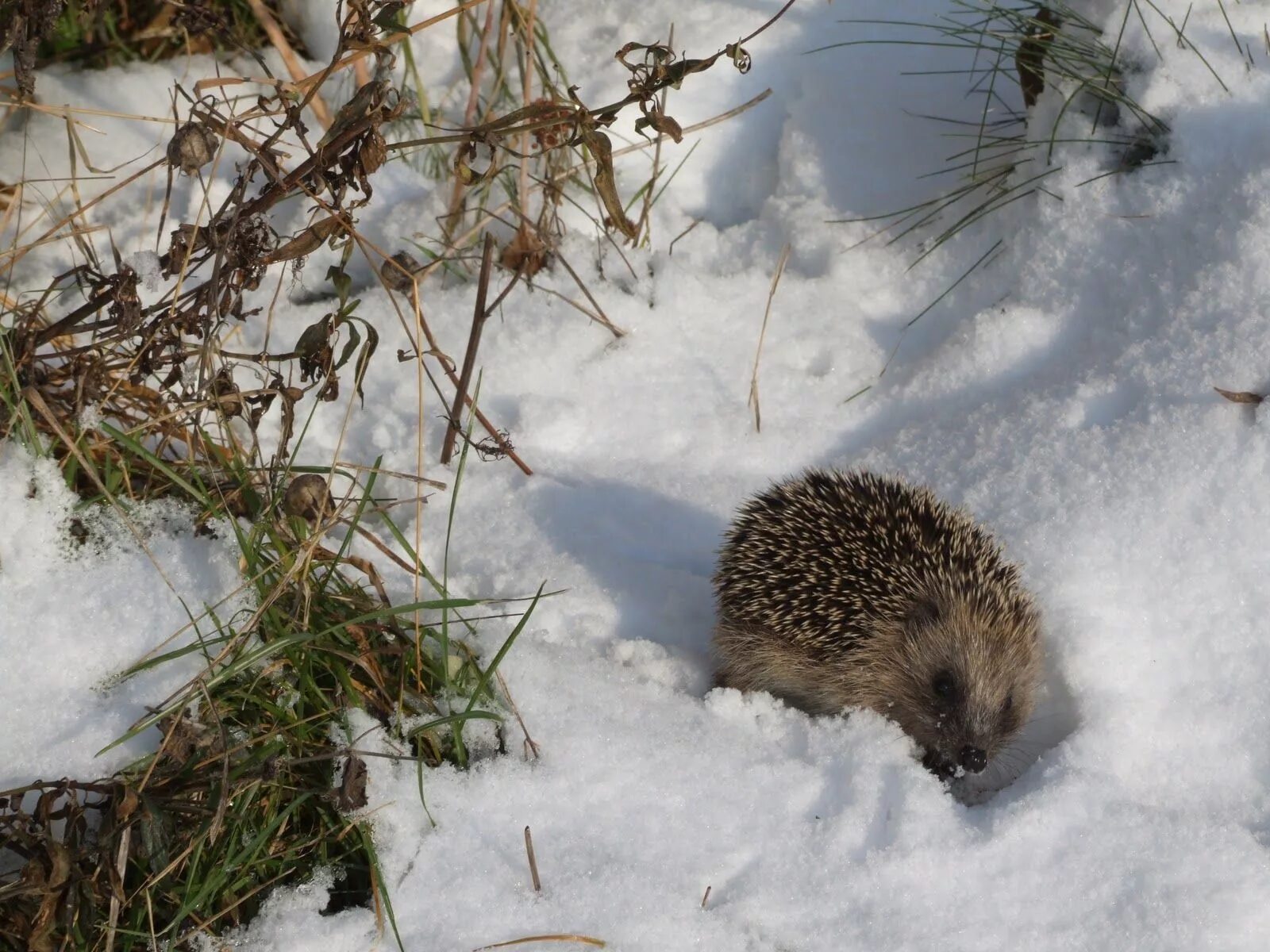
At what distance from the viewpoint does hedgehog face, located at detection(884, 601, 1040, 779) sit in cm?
325

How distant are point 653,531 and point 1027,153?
6.66ft

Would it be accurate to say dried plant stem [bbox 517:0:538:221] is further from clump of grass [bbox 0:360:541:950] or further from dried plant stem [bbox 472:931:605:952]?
dried plant stem [bbox 472:931:605:952]

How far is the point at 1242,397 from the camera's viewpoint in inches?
137

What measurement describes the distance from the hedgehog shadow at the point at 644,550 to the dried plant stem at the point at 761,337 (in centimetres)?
43

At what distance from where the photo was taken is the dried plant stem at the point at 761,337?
4137 mm

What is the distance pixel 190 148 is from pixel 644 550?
183 centimetres

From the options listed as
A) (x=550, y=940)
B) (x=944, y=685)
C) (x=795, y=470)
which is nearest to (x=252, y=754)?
(x=550, y=940)

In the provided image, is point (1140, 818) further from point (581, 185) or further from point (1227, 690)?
point (581, 185)

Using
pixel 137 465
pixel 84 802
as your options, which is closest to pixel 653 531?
pixel 137 465

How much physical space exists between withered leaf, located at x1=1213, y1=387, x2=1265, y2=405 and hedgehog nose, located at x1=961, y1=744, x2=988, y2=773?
1.32 metres

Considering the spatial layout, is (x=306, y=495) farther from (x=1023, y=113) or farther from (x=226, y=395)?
(x=1023, y=113)

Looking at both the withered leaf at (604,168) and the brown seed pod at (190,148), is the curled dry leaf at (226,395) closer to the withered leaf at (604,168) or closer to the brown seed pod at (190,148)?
the brown seed pod at (190,148)

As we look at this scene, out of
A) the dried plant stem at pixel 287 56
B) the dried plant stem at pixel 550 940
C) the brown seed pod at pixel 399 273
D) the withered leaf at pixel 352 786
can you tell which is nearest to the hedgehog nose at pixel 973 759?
the dried plant stem at pixel 550 940

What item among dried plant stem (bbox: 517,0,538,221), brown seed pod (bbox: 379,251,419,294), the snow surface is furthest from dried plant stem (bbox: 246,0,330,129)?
brown seed pod (bbox: 379,251,419,294)
